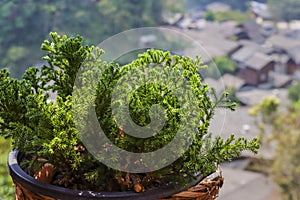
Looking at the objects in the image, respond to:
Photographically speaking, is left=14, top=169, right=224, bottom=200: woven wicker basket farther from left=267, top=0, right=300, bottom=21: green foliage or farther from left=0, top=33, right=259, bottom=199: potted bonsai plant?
left=267, top=0, right=300, bottom=21: green foliage

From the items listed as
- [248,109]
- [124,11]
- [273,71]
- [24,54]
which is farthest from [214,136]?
[273,71]

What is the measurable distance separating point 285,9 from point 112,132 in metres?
9.11

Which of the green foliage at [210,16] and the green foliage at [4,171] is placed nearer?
the green foliage at [4,171]

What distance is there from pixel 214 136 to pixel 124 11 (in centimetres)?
308

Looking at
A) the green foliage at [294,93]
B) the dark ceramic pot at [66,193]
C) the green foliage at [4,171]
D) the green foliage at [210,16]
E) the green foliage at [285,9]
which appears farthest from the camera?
the green foliage at [210,16]

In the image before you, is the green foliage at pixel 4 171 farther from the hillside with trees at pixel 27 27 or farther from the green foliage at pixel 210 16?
the green foliage at pixel 210 16

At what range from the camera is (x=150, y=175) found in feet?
1.44

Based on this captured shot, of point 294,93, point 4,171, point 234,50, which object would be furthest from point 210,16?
point 4,171

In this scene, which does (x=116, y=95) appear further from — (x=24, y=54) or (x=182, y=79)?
(x=24, y=54)

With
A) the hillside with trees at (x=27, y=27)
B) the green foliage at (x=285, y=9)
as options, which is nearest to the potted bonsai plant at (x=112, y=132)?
the hillside with trees at (x=27, y=27)

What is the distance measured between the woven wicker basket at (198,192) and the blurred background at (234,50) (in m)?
0.06

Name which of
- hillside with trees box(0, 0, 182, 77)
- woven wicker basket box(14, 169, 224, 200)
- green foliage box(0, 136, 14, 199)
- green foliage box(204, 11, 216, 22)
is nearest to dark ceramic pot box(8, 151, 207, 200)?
woven wicker basket box(14, 169, 224, 200)

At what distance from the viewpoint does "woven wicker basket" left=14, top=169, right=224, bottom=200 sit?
0.43m

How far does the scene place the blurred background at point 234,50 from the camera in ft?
5.09
